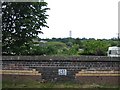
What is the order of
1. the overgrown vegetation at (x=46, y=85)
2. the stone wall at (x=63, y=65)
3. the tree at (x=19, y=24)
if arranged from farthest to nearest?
the tree at (x=19, y=24), the stone wall at (x=63, y=65), the overgrown vegetation at (x=46, y=85)

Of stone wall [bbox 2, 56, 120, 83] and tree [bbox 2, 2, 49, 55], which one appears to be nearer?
stone wall [bbox 2, 56, 120, 83]

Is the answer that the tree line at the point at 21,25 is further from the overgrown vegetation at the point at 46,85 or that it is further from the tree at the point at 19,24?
the overgrown vegetation at the point at 46,85

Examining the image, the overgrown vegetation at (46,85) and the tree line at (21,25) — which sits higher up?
the tree line at (21,25)

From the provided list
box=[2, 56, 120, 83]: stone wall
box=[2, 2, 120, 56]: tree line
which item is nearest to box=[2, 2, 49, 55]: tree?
box=[2, 2, 120, 56]: tree line

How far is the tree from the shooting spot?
12.8 meters

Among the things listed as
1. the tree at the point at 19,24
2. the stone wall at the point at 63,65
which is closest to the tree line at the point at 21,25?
the tree at the point at 19,24

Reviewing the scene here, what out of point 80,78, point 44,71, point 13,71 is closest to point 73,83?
point 80,78

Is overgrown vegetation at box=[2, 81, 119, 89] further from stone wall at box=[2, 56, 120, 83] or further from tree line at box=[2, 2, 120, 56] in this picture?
tree line at box=[2, 2, 120, 56]

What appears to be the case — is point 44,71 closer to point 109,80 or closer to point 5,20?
point 109,80

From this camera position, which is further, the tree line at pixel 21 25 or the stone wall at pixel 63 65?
the tree line at pixel 21 25

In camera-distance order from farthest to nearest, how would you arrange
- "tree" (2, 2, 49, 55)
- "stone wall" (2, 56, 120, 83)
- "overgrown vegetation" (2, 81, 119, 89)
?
"tree" (2, 2, 49, 55), "stone wall" (2, 56, 120, 83), "overgrown vegetation" (2, 81, 119, 89)

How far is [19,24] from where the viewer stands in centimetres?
1305

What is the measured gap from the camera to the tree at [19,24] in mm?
12758

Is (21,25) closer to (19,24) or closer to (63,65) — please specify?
(19,24)
